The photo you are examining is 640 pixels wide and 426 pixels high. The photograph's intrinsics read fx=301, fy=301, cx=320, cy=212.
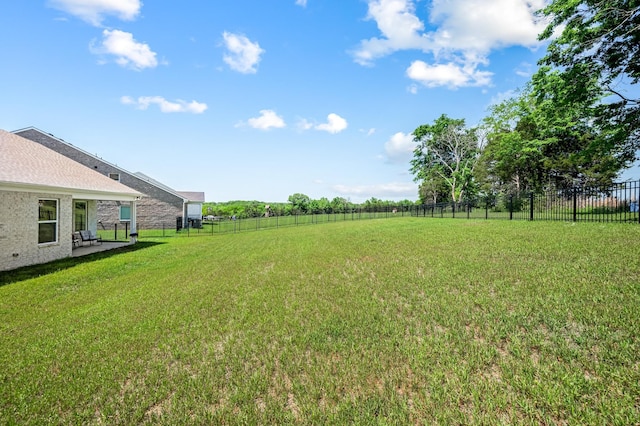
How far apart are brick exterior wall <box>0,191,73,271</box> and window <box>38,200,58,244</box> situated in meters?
0.12

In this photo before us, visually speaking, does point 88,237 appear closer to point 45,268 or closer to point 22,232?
point 22,232

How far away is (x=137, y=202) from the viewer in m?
24.9

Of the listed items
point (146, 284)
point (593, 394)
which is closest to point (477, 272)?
point (593, 394)

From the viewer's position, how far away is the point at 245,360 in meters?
3.69

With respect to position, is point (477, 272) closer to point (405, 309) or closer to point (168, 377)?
point (405, 309)

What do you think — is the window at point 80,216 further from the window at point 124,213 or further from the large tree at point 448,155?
the large tree at point 448,155

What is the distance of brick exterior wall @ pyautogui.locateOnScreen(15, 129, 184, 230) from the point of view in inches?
920

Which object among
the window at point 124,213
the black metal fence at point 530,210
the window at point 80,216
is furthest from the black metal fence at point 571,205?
the window at point 124,213

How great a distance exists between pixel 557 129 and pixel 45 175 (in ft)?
120

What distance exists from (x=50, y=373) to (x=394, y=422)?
396 centimetres

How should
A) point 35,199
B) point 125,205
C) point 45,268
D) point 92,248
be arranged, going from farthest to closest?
1. point 125,205
2. point 92,248
3. point 35,199
4. point 45,268

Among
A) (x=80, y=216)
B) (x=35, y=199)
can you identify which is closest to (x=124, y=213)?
(x=80, y=216)

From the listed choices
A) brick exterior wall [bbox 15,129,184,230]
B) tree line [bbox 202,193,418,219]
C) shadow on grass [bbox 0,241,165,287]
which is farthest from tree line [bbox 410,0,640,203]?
brick exterior wall [bbox 15,129,184,230]

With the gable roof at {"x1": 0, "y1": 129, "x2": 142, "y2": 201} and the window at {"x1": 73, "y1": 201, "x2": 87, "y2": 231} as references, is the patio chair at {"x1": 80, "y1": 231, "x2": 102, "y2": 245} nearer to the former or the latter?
the window at {"x1": 73, "y1": 201, "x2": 87, "y2": 231}
